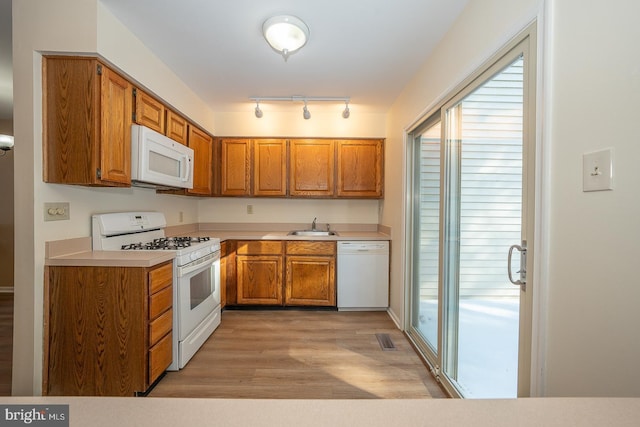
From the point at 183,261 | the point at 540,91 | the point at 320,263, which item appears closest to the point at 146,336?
the point at 183,261

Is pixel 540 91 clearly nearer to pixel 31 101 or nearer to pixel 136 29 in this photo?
pixel 136 29

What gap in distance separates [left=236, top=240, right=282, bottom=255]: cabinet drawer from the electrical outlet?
1671 mm

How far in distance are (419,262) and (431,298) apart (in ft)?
→ 1.27

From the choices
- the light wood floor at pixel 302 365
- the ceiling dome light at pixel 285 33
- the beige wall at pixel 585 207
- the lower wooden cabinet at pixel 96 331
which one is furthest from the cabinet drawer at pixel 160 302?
the beige wall at pixel 585 207

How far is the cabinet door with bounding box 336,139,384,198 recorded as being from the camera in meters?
3.59

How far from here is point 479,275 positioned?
5.48 ft

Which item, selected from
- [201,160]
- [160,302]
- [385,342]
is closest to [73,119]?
[160,302]

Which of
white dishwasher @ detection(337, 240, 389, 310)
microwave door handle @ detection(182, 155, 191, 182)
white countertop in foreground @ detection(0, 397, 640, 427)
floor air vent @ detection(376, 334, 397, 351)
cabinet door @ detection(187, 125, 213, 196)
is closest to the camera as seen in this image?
white countertop in foreground @ detection(0, 397, 640, 427)

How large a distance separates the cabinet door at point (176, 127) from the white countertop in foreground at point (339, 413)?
2489 mm

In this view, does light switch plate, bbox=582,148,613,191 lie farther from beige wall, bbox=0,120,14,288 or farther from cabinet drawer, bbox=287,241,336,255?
beige wall, bbox=0,120,14,288

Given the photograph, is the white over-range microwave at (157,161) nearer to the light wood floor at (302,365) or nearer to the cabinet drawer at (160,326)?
the cabinet drawer at (160,326)

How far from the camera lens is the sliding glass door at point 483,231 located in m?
1.26

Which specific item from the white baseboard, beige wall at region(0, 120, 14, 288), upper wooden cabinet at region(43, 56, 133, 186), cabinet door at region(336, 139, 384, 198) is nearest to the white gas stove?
upper wooden cabinet at region(43, 56, 133, 186)

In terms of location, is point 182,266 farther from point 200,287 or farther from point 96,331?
point 96,331
